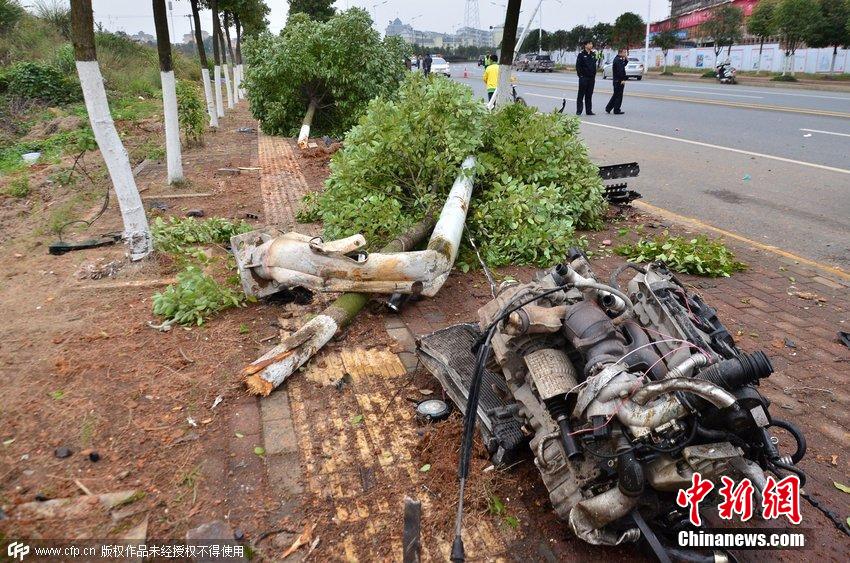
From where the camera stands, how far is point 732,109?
17500 millimetres

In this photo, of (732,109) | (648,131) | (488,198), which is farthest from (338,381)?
(732,109)

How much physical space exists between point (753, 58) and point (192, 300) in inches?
1736

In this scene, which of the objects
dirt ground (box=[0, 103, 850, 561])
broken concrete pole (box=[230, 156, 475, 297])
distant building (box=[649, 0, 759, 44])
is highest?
distant building (box=[649, 0, 759, 44])

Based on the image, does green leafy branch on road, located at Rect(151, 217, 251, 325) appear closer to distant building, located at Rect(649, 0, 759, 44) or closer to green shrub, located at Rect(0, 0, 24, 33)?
green shrub, located at Rect(0, 0, 24, 33)

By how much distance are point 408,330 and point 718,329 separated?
7.95 ft

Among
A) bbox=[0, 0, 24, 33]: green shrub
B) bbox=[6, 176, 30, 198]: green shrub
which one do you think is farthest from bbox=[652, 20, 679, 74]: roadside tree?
bbox=[6, 176, 30, 198]: green shrub

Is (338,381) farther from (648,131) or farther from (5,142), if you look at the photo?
(5,142)

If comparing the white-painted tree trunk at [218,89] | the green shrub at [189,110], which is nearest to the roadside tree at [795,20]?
the white-painted tree trunk at [218,89]

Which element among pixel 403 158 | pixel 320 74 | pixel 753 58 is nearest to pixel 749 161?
pixel 403 158

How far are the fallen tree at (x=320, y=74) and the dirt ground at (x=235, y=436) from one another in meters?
9.64

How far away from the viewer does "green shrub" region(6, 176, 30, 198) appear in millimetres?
9227

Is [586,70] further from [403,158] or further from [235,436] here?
[235,436]

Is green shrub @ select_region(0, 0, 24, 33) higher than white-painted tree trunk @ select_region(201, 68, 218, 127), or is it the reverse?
green shrub @ select_region(0, 0, 24, 33)

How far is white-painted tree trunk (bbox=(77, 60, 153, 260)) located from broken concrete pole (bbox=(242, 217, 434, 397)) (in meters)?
2.44
